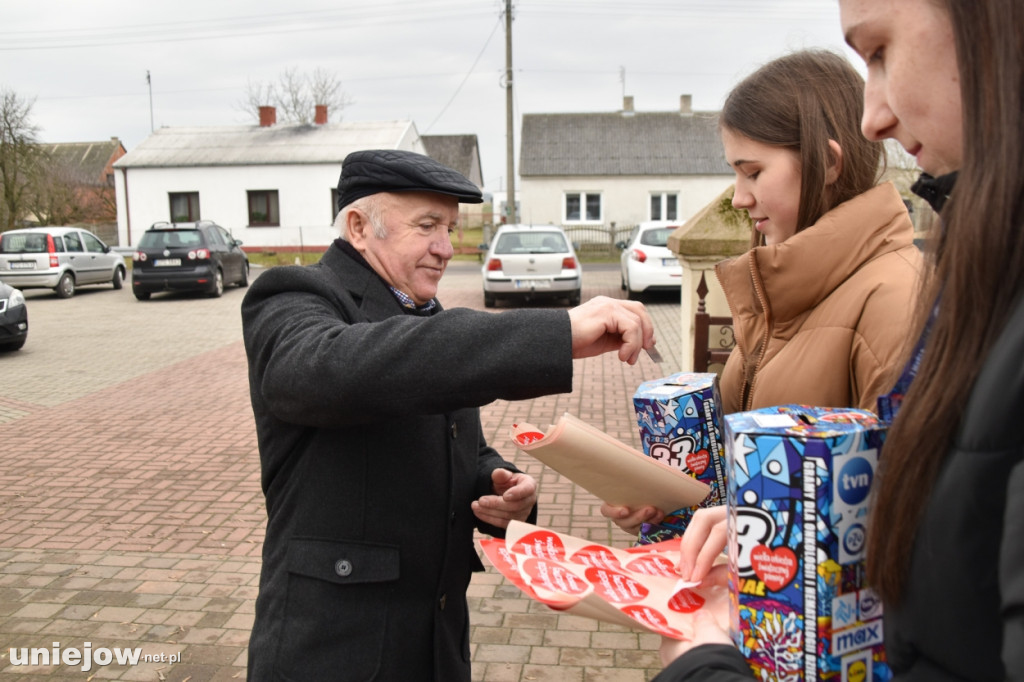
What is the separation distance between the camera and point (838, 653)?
104cm

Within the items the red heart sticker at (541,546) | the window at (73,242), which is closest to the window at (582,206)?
the window at (73,242)

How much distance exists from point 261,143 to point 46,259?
1885 cm

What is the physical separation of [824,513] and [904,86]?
517mm

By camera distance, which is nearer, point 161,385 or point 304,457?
point 304,457

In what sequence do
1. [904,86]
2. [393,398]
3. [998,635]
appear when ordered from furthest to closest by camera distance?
[393,398] → [904,86] → [998,635]

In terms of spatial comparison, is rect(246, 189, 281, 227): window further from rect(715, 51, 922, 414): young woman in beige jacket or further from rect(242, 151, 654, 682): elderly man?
rect(715, 51, 922, 414): young woman in beige jacket

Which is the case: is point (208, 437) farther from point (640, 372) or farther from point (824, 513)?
point (824, 513)

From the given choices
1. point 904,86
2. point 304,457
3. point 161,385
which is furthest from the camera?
point 161,385

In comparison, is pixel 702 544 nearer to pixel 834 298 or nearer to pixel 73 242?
pixel 834 298

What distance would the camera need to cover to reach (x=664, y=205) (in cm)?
3991

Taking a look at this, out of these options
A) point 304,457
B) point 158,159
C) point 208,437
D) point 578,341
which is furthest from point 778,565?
point 158,159

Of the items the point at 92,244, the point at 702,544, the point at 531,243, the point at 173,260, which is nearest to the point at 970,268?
the point at 702,544

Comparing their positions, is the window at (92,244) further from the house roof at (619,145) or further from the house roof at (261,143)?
Answer: the house roof at (619,145)

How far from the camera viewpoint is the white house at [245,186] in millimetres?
35406
